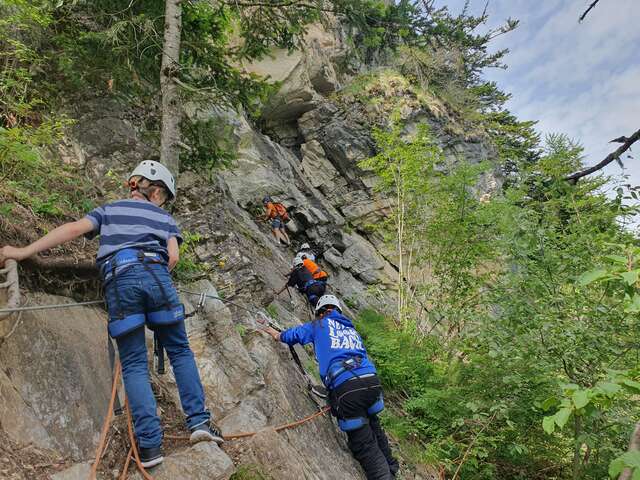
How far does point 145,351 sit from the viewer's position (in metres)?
3.26

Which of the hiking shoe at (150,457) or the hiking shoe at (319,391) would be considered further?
the hiking shoe at (319,391)

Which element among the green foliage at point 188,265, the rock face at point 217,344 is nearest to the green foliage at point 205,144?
the rock face at point 217,344

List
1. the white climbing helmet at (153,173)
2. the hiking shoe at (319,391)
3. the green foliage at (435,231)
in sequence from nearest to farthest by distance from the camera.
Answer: the white climbing helmet at (153,173) → the hiking shoe at (319,391) → the green foliage at (435,231)

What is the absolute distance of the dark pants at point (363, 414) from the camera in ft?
16.0

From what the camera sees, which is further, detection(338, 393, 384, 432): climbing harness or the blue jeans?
detection(338, 393, 384, 432): climbing harness

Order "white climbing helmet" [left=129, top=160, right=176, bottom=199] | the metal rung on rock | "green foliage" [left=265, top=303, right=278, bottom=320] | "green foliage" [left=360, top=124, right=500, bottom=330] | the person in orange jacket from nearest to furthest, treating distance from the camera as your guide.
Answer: the metal rung on rock, "white climbing helmet" [left=129, top=160, right=176, bottom=199], "green foliage" [left=265, top=303, right=278, bottom=320], "green foliage" [left=360, top=124, right=500, bottom=330], the person in orange jacket

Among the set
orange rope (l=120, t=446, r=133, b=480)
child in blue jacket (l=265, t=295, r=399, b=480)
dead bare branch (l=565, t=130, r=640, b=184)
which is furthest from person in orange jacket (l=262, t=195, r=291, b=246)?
dead bare branch (l=565, t=130, r=640, b=184)

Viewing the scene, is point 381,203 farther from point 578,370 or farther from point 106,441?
point 106,441

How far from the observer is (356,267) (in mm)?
17422

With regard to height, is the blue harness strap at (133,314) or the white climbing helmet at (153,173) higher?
the white climbing helmet at (153,173)

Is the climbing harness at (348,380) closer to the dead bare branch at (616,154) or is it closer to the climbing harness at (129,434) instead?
the climbing harness at (129,434)

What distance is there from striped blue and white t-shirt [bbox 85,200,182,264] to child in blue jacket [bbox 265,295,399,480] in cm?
238

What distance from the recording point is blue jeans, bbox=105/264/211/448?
307 centimetres

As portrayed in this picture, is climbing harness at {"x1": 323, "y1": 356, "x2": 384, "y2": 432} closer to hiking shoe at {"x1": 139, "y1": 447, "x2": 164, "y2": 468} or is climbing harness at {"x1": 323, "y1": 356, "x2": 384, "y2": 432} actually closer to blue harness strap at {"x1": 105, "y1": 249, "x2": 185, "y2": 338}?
blue harness strap at {"x1": 105, "y1": 249, "x2": 185, "y2": 338}
